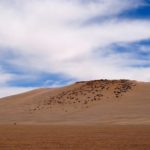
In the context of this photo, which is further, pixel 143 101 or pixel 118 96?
pixel 118 96

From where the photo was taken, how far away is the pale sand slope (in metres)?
59.3

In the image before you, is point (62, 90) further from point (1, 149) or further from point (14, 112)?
point (1, 149)

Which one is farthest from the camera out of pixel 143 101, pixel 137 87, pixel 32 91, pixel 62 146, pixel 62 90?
pixel 32 91

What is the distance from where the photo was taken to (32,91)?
95.1 metres

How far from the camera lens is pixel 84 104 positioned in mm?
72312

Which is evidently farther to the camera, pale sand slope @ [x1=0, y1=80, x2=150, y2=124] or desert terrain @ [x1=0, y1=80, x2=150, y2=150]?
pale sand slope @ [x1=0, y1=80, x2=150, y2=124]

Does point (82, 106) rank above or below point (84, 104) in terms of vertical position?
below

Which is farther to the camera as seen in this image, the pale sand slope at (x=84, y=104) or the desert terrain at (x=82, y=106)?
the pale sand slope at (x=84, y=104)

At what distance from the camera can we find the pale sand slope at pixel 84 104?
5931 cm

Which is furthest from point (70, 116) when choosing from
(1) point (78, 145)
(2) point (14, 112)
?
(1) point (78, 145)

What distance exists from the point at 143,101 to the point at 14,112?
20.6 metres

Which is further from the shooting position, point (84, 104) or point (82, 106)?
point (84, 104)

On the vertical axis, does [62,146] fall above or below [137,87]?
below

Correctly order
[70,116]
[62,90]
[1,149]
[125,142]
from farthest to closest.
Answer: [62,90]
[70,116]
[125,142]
[1,149]
